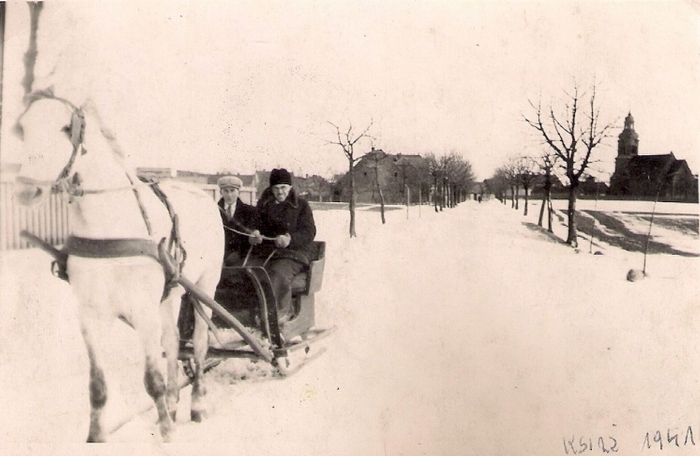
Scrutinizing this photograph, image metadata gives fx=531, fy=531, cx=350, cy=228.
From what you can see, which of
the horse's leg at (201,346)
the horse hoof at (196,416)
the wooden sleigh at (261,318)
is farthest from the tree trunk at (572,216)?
the horse hoof at (196,416)

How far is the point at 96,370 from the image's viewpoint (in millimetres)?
2127

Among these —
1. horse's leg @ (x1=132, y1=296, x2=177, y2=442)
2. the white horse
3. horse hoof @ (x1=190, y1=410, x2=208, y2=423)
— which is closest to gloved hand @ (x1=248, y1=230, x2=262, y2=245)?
the white horse

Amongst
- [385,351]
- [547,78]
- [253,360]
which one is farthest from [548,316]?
[253,360]

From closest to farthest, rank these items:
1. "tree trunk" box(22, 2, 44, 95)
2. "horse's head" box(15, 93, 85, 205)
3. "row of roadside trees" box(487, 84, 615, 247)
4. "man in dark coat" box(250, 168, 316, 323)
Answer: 1. "horse's head" box(15, 93, 85, 205)
2. "man in dark coat" box(250, 168, 316, 323)
3. "tree trunk" box(22, 2, 44, 95)
4. "row of roadside trees" box(487, 84, 615, 247)

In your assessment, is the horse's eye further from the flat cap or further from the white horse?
the flat cap

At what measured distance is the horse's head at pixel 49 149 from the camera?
6.19ft

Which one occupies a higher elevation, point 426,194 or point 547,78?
point 547,78

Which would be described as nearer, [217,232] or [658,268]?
[217,232]

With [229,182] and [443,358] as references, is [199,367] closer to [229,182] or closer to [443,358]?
[229,182]

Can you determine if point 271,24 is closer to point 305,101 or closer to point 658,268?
point 305,101

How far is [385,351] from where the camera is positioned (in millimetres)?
2357

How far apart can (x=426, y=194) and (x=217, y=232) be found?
0.96m

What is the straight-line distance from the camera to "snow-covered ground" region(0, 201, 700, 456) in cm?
230

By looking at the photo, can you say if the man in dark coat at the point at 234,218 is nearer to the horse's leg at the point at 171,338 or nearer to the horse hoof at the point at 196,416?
the horse's leg at the point at 171,338
